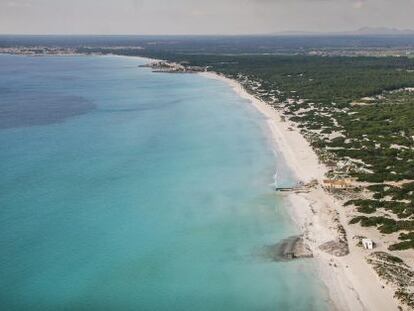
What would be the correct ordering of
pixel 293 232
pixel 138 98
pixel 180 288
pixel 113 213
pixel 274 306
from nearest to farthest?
pixel 274 306 < pixel 180 288 < pixel 293 232 < pixel 113 213 < pixel 138 98

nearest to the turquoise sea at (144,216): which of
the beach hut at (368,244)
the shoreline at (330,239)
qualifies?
the shoreline at (330,239)

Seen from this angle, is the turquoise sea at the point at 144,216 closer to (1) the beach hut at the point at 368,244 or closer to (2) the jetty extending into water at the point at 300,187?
(2) the jetty extending into water at the point at 300,187

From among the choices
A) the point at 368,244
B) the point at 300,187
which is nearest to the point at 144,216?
the point at 300,187

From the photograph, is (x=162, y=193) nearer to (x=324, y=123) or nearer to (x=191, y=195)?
(x=191, y=195)

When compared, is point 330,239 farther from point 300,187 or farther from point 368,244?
point 300,187

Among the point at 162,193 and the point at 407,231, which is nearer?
the point at 407,231

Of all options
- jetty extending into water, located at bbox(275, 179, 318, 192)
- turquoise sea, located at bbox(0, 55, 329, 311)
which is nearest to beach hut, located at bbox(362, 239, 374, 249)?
turquoise sea, located at bbox(0, 55, 329, 311)

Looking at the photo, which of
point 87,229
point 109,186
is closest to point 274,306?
point 87,229

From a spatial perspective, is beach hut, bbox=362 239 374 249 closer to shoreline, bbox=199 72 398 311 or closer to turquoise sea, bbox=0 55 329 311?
shoreline, bbox=199 72 398 311
